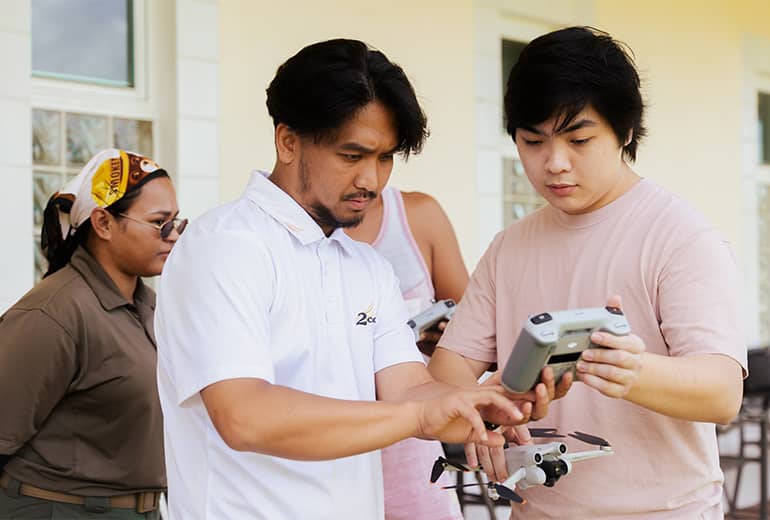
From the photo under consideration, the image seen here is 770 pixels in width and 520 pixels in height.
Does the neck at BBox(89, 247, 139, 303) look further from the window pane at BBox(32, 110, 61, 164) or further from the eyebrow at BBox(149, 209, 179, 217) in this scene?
the window pane at BBox(32, 110, 61, 164)

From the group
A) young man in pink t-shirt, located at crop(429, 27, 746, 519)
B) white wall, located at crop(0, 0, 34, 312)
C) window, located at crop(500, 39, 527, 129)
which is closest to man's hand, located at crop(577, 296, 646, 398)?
young man in pink t-shirt, located at crop(429, 27, 746, 519)

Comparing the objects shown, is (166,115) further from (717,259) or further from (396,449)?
(717,259)

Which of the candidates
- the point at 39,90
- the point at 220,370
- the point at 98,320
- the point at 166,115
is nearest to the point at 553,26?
the point at 166,115

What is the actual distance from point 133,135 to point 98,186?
4.33 feet

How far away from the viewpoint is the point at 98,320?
2596 millimetres

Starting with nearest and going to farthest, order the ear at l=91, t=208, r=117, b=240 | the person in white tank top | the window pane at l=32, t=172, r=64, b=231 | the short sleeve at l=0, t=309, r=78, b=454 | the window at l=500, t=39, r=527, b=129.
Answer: the person in white tank top → the short sleeve at l=0, t=309, r=78, b=454 → the ear at l=91, t=208, r=117, b=240 → the window pane at l=32, t=172, r=64, b=231 → the window at l=500, t=39, r=527, b=129

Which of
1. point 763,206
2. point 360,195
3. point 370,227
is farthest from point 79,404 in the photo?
point 763,206

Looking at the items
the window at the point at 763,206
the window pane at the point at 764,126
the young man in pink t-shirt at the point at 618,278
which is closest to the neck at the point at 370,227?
the young man in pink t-shirt at the point at 618,278

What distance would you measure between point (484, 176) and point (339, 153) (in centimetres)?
371

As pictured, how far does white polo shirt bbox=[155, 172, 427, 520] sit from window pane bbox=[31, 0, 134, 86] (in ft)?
→ 7.91

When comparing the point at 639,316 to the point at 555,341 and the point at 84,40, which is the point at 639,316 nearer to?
the point at 555,341

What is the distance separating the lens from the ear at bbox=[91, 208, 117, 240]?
2785 millimetres

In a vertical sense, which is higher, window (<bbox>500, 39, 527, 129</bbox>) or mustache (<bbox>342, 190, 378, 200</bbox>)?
window (<bbox>500, 39, 527, 129</bbox>)

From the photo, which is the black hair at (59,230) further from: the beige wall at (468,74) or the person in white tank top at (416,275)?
the beige wall at (468,74)
